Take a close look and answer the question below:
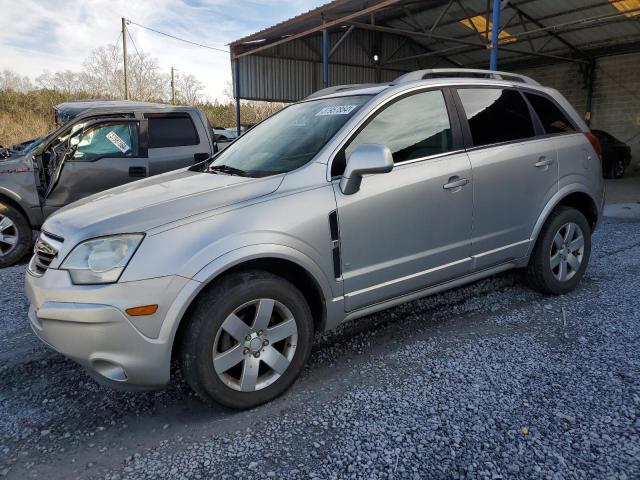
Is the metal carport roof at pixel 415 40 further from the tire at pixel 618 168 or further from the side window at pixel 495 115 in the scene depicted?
the side window at pixel 495 115

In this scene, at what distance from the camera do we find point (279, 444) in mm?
2262

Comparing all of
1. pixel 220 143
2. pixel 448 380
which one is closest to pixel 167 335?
pixel 448 380

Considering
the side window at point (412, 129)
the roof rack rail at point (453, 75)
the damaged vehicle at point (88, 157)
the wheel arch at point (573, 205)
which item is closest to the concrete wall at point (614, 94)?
the wheel arch at point (573, 205)

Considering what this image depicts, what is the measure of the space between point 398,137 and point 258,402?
182cm

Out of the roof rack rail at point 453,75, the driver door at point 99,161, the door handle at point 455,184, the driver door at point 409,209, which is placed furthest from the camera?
the driver door at point 99,161

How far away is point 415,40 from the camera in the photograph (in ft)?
65.2

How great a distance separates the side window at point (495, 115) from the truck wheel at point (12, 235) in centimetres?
490

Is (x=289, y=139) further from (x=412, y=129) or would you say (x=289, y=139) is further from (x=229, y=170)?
(x=412, y=129)

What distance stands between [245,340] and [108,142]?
4.37 m

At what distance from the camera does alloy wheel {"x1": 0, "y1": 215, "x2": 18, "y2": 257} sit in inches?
212

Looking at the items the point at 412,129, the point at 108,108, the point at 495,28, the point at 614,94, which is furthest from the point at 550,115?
the point at 614,94

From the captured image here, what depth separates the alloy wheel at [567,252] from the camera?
3.99 meters

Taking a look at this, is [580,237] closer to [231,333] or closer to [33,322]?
[231,333]

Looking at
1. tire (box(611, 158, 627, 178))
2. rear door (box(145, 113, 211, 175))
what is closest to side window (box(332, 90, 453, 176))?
rear door (box(145, 113, 211, 175))
